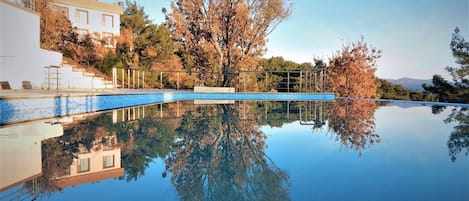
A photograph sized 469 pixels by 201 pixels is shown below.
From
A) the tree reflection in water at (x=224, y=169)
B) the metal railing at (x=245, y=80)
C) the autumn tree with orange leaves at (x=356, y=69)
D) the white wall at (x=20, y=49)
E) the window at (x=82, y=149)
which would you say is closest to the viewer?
the tree reflection in water at (x=224, y=169)

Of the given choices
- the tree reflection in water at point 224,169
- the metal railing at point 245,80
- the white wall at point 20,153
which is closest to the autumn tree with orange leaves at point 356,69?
the metal railing at point 245,80

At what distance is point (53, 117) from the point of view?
11.6 feet

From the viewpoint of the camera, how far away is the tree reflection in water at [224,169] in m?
1.15

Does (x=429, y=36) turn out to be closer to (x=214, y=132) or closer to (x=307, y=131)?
(x=307, y=131)

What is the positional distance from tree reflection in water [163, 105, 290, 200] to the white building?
12.2m

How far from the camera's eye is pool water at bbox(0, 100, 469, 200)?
1.15 metres

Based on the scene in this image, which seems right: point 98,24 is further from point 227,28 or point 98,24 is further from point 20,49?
point 20,49

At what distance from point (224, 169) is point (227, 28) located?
290 inches

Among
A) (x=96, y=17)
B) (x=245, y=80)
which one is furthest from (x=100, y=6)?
(x=245, y=80)

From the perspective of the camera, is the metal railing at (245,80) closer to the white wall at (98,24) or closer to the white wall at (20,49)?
the white wall at (20,49)

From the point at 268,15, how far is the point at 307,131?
6436mm

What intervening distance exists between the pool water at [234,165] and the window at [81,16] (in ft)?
39.3

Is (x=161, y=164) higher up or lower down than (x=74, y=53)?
lower down

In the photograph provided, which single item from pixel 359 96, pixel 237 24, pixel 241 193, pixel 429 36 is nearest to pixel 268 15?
pixel 237 24
